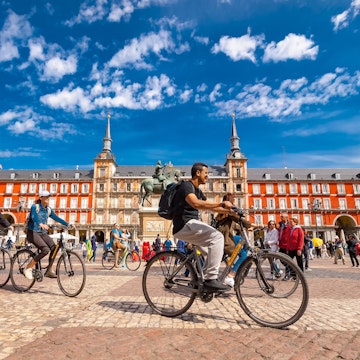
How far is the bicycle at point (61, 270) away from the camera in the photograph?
16.7 ft

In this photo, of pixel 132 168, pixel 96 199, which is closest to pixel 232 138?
pixel 132 168

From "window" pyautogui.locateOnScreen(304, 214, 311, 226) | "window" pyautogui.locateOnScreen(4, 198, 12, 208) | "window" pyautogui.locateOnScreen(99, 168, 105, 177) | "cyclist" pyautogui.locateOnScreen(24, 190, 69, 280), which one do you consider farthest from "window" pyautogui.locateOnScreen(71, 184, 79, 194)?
"cyclist" pyautogui.locateOnScreen(24, 190, 69, 280)

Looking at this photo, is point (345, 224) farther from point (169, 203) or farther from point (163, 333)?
point (163, 333)

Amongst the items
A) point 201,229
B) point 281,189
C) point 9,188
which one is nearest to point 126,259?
point 201,229

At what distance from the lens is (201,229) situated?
11.5 feet

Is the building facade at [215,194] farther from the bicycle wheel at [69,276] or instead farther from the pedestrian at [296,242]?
the bicycle wheel at [69,276]

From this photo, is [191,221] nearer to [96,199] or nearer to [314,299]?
[314,299]

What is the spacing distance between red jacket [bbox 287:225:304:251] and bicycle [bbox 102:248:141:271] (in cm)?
592

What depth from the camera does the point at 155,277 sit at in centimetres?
387

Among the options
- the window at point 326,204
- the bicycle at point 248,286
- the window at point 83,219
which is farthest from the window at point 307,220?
the bicycle at point 248,286

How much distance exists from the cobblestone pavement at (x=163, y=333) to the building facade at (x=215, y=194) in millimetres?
54646

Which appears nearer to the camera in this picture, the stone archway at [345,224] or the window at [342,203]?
the stone archway at [345,224]

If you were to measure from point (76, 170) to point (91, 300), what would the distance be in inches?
2611

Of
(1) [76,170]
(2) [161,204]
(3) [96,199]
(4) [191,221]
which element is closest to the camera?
(4) [191,221]
